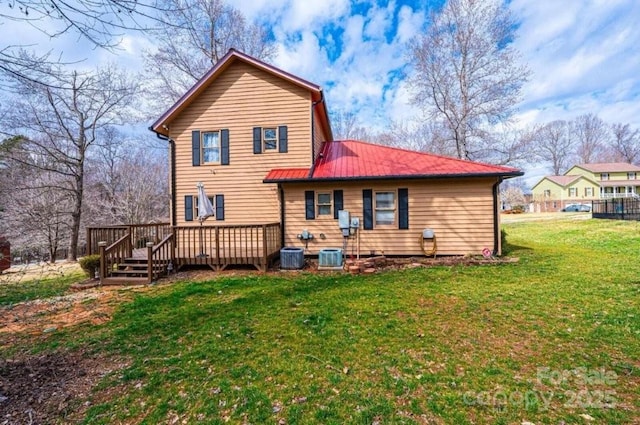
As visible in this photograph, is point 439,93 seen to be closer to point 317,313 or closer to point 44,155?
point 317,313

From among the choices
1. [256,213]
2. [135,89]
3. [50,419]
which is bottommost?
[50,419]

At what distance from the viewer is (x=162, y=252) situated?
9.09 meters

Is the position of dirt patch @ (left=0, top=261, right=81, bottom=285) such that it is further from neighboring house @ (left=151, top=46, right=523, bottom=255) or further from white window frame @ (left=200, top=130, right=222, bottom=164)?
white window frame @ (left=200, top=130, right=222, bottom=164)

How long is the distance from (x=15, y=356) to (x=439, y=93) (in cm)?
2277

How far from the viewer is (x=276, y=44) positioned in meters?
20.5

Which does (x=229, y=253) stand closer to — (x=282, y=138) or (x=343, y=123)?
(x=282, y=138)

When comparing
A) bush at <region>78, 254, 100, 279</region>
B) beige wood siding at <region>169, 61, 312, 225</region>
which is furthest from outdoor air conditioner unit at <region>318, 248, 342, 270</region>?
bush at <region>78, 254, 100, 279</region>

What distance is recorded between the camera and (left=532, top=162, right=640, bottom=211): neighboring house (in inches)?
1852

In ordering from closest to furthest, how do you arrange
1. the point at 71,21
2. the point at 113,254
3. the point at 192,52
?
the point at 71,21 → the point at 113,254 → the point at 192,52

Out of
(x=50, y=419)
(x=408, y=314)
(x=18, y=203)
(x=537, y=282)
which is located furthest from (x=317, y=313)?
(x=18, y=203)

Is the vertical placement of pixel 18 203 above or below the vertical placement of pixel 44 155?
below

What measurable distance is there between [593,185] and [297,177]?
6007 cm

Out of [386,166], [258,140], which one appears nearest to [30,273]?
[258,140]

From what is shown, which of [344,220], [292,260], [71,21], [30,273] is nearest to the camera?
[71,21]
